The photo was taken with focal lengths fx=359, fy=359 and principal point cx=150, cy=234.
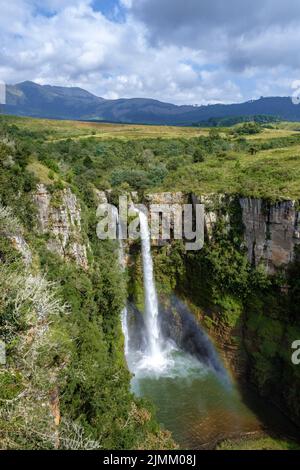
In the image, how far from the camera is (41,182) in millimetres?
22062

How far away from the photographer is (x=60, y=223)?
22188mm

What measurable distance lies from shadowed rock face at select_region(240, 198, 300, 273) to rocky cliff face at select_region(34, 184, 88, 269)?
1232cm

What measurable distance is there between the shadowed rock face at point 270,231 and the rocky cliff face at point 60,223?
12321 millimetres

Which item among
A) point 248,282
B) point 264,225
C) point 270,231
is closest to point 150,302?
point 248,282

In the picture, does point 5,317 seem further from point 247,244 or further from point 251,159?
point 251,159

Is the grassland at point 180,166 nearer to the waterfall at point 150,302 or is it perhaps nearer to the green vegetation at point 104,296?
the green vegetation at point 104,296

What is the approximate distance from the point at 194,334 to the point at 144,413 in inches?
453

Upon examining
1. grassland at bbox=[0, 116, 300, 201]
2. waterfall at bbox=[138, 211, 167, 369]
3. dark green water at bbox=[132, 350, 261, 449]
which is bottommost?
dark green water at bbox=[132, 350, 261, 449]

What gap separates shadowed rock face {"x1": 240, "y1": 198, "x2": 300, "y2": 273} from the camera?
2402cm

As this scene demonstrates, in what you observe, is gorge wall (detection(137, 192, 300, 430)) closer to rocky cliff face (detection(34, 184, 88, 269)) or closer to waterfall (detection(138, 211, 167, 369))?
waterfall (detection(138, 211, 167, 369))

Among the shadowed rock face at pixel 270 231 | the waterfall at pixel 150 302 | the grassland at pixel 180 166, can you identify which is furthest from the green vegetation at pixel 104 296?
the waterfall at pixel 150 302

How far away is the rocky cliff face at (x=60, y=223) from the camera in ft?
70.9

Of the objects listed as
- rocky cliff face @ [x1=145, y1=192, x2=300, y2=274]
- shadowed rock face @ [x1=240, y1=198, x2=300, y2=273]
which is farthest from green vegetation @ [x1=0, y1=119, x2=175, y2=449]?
shadowed rock face @ [x1=240, y1=198, x2=300, y2=273]
